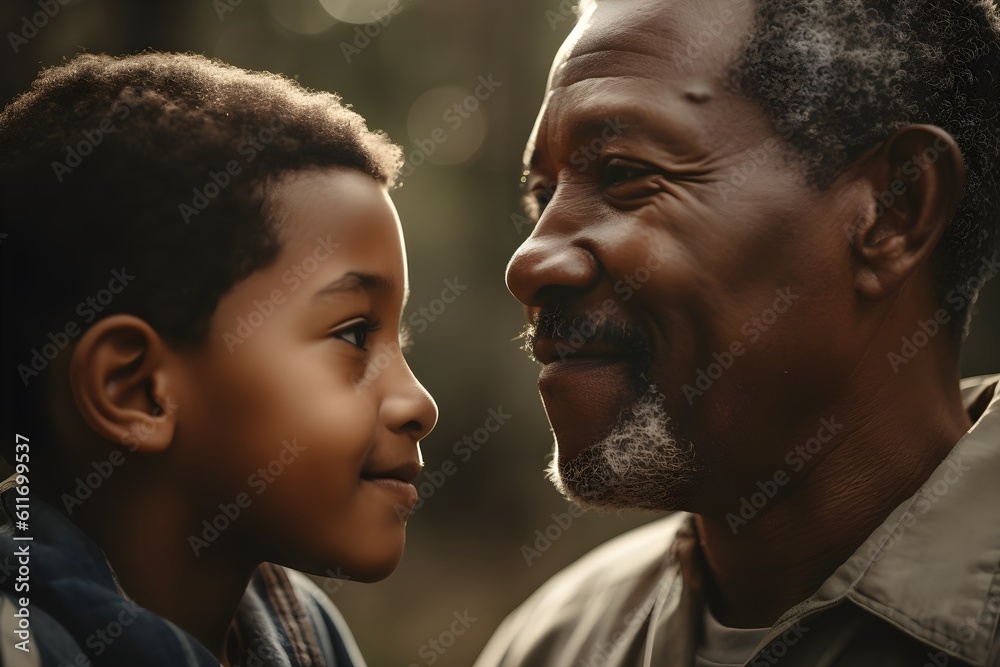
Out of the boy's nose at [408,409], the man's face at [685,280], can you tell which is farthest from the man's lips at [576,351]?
the boy's nose at [408,409]

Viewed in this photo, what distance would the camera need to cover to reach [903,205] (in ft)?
7.36

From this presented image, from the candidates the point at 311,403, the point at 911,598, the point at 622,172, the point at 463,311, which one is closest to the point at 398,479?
the point at 311,403

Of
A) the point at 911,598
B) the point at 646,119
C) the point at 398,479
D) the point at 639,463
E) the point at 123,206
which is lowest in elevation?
the point at 911,598

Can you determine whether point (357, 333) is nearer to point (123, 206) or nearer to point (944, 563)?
point (123, 206)

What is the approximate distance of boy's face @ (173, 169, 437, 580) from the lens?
6.46 ft

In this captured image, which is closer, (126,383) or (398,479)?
(126,383)

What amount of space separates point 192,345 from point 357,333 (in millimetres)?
379

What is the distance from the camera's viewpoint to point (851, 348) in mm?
2252

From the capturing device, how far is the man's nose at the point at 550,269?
227cm

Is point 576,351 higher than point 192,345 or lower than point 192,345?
lower

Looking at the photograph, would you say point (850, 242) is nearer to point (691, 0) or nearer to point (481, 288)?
point (691, 0)

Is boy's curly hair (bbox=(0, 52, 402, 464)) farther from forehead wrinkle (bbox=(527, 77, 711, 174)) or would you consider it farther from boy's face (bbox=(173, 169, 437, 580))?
forehead wrinkle (bbox=(527, 77, 711, 174))

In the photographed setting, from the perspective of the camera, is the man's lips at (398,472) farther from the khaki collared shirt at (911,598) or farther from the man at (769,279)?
the khaki collared shirt at (911,598)

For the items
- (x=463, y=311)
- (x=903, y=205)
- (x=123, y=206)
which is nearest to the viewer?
(x=123, y=206)
